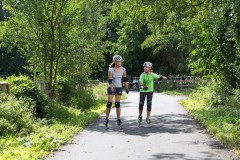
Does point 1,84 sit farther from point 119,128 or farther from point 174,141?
point 174,141

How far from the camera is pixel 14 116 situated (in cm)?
951

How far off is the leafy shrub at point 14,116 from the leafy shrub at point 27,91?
0.71 metres

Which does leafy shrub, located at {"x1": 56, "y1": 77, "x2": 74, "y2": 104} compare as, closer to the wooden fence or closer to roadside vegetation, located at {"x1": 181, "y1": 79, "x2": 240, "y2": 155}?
roadside vegetation, located at {"x1": 181, "y1": 79, "x2": 240, "y2": 155}

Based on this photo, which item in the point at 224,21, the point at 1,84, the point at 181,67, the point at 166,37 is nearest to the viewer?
the point at 1,84

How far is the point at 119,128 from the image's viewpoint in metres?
10.8

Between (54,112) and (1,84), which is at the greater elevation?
(1,84)

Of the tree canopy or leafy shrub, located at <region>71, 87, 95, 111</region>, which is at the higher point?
the tree canopy

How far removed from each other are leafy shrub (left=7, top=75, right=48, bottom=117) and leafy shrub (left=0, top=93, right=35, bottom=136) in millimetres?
707

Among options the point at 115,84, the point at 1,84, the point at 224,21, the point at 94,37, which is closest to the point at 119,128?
the point at 115,84

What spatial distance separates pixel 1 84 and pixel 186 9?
321 inches

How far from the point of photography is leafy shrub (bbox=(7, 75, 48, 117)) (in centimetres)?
1109

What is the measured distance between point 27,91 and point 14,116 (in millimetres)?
1936

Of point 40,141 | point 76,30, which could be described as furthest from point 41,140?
point 76,30

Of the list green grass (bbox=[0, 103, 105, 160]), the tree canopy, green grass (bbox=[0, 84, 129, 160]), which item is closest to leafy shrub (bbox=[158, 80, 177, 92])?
the tree canopy
